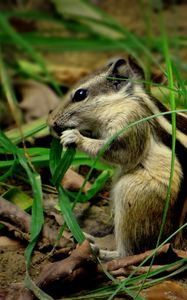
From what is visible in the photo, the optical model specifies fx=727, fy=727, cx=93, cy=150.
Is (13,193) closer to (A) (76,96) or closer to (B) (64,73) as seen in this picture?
(A) (76,96)

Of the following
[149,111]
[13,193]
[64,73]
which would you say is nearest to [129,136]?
[149,111]

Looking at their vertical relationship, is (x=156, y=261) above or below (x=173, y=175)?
below

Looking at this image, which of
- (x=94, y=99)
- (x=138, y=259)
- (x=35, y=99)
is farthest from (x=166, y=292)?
(x=35, y=99)

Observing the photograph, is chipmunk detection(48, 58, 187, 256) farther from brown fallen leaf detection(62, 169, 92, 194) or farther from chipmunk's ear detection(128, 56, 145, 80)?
brown fallen leaf detection(62, 169, 92, 194)

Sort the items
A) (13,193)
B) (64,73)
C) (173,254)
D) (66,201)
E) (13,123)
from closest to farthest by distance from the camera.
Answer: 1. (173,254)
2. (66,201)
3. (13,193)
4. (13,123)
5. (64,73)

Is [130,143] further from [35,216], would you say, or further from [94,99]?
[35,216]

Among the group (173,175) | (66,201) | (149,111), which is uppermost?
(149,111)
